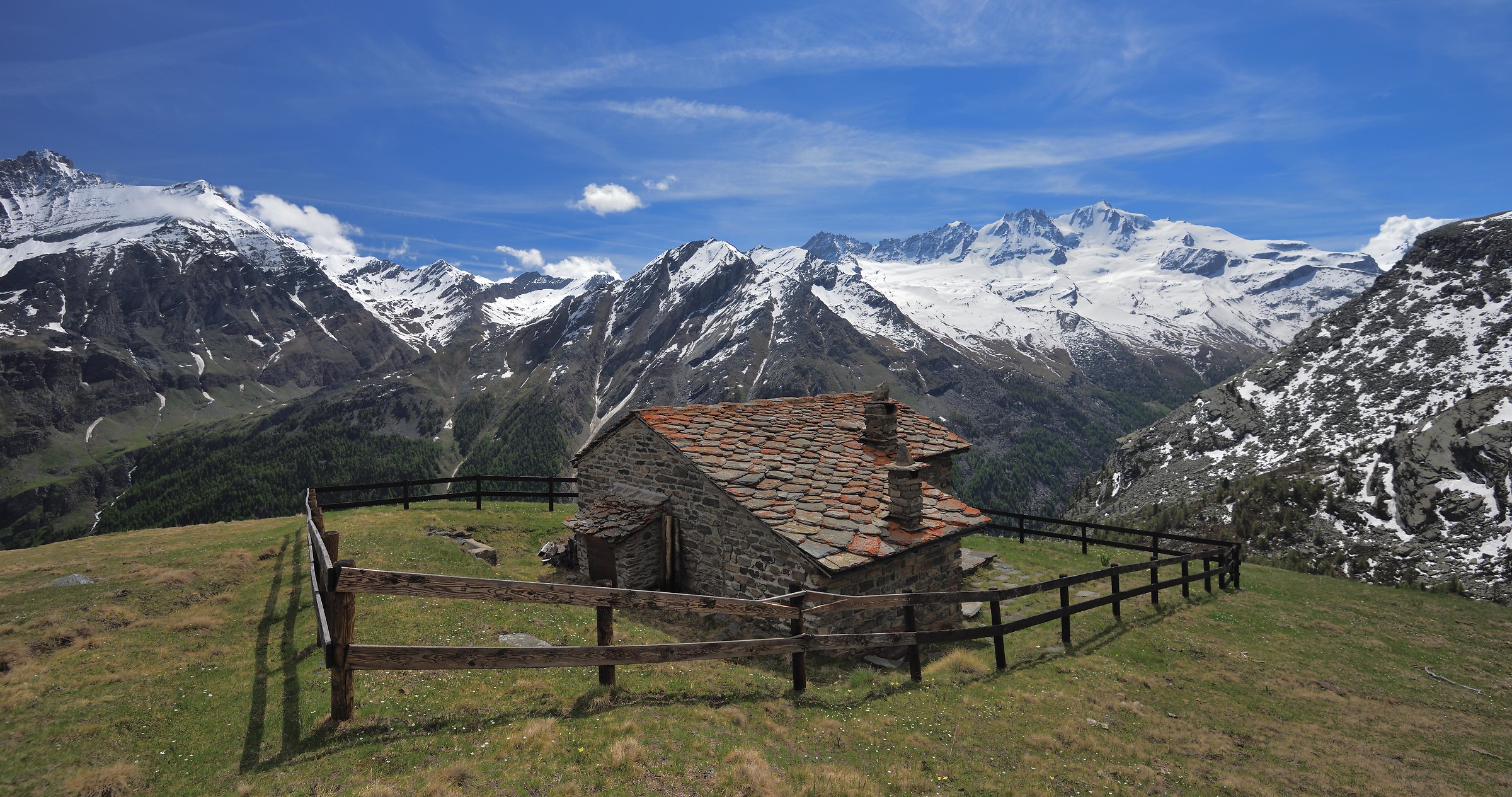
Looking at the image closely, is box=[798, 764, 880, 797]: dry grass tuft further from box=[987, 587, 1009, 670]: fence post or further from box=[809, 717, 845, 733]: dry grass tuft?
box=[987, 587, 1009, 670]: fence post

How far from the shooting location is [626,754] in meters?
7.61

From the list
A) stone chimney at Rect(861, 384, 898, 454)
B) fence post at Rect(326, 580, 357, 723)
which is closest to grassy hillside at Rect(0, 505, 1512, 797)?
fence post at Rect(326, 580, 357, 723)

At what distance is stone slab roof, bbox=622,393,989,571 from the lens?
1488 centimetres

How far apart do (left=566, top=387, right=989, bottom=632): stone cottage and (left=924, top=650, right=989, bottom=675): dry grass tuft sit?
166 cm

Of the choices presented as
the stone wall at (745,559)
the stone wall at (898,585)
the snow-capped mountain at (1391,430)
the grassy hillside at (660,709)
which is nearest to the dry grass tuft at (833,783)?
the grassy hillside at (660,709)

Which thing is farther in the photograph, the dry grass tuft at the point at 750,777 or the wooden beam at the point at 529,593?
the wooden beam at the point at 529,593

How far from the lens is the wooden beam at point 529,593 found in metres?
7.74

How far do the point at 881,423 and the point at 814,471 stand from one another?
12.4 ft

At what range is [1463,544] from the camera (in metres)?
33.3

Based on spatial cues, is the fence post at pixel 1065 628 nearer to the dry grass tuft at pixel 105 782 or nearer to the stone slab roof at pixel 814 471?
the stone slab roof at pixel 814 471

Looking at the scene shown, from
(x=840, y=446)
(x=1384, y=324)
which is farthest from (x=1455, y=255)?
(x=840, y=446)

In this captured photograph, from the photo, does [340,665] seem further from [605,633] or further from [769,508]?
[769,508]

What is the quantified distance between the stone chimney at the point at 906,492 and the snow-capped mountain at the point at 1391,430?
33775 mm

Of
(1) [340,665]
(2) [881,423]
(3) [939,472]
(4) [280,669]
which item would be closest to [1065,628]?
(2) [881,423]
